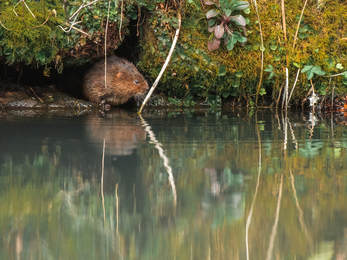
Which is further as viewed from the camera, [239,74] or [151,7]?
[239,74]

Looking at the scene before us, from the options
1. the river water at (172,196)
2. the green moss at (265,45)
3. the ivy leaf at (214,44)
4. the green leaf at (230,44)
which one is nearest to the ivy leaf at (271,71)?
the green moss at (265,45)

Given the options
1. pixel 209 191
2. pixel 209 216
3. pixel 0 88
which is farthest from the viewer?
pixel 0 88

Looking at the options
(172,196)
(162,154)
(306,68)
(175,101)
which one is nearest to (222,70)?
(175,101)

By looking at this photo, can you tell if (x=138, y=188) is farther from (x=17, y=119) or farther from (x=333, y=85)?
(x=333, y=85)

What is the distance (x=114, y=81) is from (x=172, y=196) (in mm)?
3875

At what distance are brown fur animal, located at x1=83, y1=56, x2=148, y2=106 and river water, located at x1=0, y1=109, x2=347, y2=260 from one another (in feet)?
7.79

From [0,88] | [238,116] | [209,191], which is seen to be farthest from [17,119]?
[209,191]

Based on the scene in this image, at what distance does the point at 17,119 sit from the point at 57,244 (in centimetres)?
282

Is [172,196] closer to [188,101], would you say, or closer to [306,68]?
[306,68]

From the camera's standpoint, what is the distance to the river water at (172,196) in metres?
1.18

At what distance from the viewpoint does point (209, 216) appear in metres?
1.37

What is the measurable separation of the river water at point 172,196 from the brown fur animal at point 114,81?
238cm

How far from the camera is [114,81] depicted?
5250mm

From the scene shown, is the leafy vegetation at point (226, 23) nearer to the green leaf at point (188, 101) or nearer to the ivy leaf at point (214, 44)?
the ivy leaf at point (214, 44)
